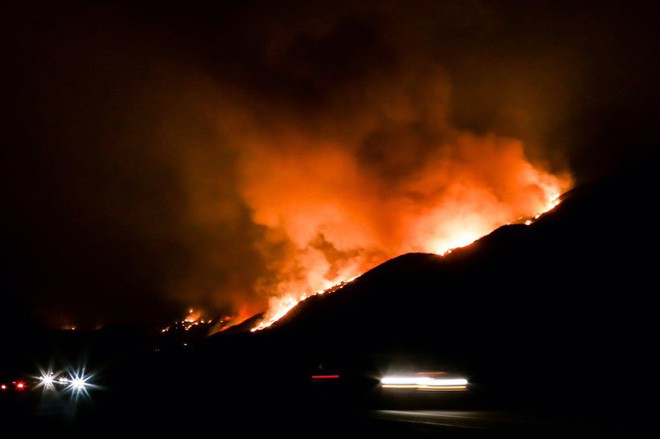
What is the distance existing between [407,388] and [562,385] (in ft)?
14.9

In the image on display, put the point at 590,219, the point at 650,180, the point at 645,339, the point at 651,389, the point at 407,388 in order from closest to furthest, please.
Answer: the point at 651,389
the point at 407,388
the point at 645,339
the point at 590,219
the point at 650,180

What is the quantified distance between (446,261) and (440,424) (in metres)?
65.4

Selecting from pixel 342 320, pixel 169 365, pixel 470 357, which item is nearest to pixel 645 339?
pixel 470 357

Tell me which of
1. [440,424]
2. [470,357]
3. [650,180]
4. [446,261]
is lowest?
[440,424]

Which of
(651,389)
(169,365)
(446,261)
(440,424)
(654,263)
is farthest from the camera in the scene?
(446,261)

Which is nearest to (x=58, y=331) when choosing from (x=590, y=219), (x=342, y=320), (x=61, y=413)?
(x=342, y=320)

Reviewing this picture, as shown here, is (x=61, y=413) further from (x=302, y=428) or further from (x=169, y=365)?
(x=169, y=365)

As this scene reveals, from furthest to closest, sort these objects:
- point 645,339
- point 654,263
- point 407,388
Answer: point 654,263 < point 645,339 < point 407,388

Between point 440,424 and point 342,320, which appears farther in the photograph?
point 342,320

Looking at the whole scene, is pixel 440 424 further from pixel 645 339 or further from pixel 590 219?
pixel 590 219

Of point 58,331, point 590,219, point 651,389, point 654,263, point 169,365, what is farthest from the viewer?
point 58,331

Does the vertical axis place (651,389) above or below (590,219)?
below

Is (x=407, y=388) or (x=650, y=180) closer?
(x=407, y=388)

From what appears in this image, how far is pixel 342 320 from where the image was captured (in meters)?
71.4
